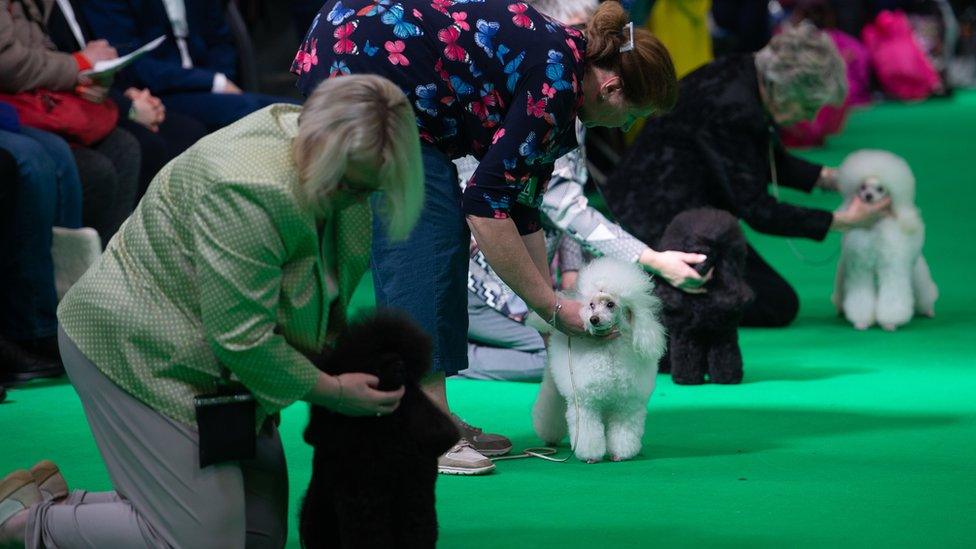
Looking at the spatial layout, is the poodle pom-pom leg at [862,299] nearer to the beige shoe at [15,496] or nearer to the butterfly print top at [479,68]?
the butterfly print top at [479,68]

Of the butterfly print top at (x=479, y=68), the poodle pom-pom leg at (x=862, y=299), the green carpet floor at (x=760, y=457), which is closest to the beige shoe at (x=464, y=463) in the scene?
the green carpet floor at (x=760, y=457)

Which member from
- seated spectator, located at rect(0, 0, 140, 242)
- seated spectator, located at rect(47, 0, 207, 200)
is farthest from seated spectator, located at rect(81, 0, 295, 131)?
seated spectator, located at rect(0, 0, 140, 242)

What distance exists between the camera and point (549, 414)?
326cm

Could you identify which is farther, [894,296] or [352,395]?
[894,296]

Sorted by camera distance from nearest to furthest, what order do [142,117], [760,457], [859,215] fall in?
[760,457] < [859,215] < [142,117]

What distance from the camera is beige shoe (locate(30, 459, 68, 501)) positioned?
233 centimetres

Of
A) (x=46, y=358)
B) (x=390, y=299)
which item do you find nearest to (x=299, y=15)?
(x=46, y=358)

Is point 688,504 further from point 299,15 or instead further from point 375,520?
point 299,15

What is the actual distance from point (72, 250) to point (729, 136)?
2.16 meters

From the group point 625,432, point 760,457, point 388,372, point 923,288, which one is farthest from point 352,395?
point 923,288

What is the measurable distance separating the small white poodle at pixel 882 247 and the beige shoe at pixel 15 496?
11.0 ft

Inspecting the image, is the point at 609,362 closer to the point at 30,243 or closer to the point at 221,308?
the point at 221,308

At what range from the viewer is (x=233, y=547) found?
7.08 feet

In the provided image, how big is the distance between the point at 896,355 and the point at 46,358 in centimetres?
276
